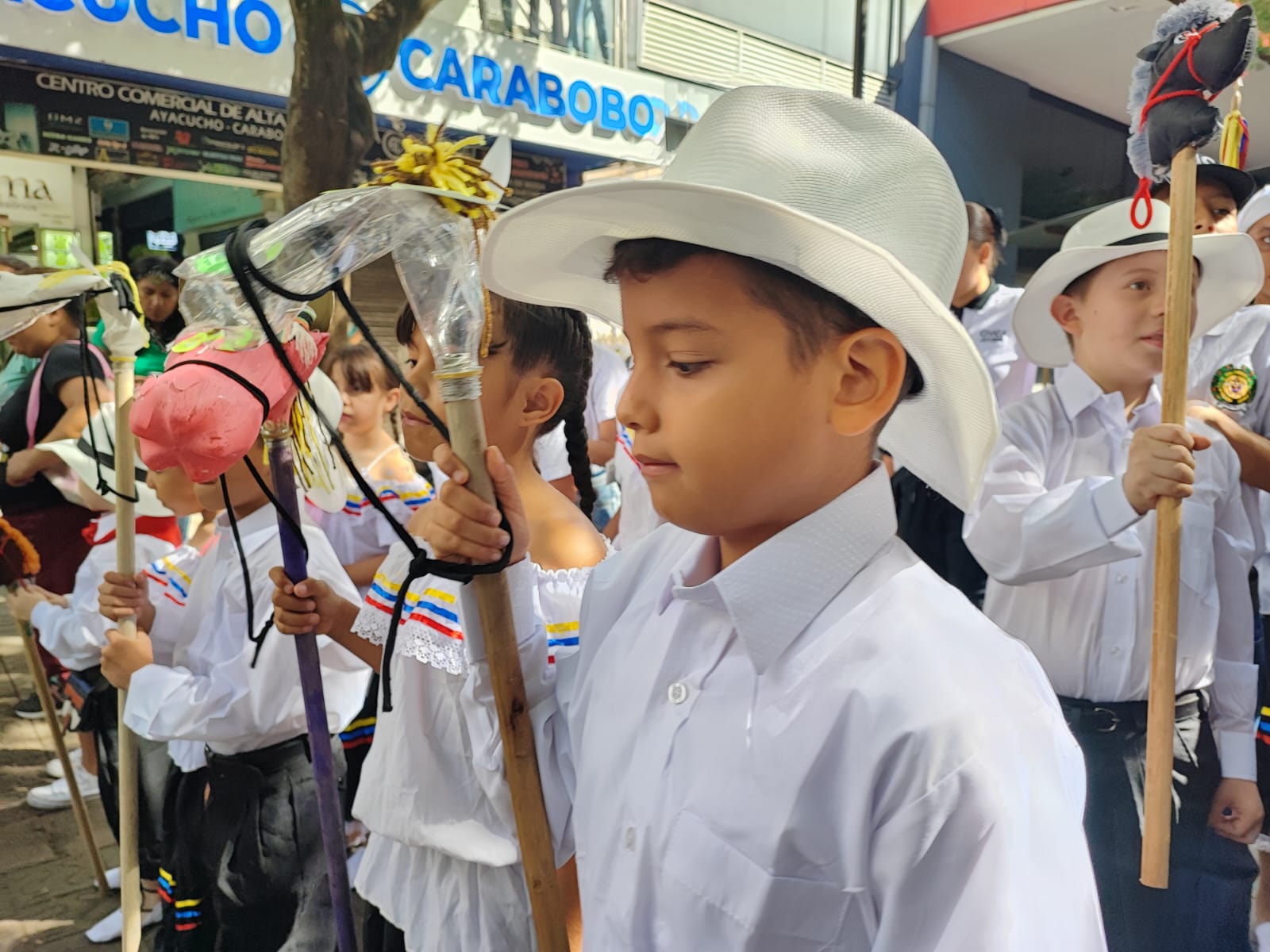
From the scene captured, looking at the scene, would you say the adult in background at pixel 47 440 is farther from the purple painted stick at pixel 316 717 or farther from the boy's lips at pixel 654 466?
the boy's lips at pixel 654 466

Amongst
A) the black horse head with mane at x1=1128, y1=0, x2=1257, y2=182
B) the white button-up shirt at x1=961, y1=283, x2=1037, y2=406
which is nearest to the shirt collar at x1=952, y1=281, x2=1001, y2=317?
the white button-up shirt at x1=961, y1=283, x2=1037, y2=406

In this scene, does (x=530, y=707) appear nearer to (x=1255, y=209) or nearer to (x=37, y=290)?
(x=37, y=290)

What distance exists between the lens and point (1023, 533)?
217 centimetres

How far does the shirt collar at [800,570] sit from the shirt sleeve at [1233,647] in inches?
64.9

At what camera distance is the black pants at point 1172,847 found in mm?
2184

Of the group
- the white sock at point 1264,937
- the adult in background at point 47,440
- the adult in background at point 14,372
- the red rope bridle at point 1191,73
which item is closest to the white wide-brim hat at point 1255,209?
the red rope bridle at point 1191,73

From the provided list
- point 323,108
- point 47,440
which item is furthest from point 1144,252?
point 323,108

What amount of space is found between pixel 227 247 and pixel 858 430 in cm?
81

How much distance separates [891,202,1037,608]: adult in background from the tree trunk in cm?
Result: 307

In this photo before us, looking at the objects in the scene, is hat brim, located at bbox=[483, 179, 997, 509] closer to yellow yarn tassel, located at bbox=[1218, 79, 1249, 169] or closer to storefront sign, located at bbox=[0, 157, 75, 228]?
yellow yarn tassel, located at bbox=[1218, 79, 1249, 169]

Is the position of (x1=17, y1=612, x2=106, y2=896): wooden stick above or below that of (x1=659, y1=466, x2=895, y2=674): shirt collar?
below

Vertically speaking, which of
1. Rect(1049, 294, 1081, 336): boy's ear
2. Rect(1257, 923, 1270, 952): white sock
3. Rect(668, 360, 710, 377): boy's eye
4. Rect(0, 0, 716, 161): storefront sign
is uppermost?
Rect(0, 0, 716, 161): storefront sign

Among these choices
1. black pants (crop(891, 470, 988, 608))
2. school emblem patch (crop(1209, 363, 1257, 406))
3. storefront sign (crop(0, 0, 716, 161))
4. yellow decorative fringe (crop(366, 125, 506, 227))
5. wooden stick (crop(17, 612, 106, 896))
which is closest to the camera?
yellow decorative fringe (crop(366, 125, 506, 227))

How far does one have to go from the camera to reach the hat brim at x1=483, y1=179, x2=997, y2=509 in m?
0.97
